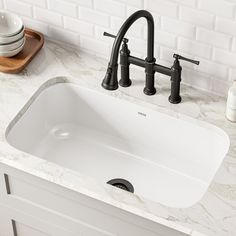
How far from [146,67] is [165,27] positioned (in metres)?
0.15

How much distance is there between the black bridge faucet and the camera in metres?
2.25

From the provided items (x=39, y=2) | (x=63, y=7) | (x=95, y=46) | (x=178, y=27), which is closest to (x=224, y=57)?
(x=178, y=27)

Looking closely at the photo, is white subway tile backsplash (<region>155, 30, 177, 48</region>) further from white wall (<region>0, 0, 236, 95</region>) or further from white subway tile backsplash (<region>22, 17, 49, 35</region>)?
white subway tile backsplash (<region>22, 17, 49, 35</region>)

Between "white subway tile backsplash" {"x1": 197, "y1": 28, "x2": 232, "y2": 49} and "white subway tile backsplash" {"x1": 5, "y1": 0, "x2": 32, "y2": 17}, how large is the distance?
696 millimetres

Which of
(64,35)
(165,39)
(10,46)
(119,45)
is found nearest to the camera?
(119,45)

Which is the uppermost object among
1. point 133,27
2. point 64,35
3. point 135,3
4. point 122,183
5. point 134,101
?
point 135,3

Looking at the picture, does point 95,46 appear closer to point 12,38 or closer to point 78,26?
point 78,26

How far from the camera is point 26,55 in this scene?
8.69 feet

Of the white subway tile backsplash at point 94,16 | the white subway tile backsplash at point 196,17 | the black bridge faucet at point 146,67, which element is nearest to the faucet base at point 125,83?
the black bridge faucet at point 146,67

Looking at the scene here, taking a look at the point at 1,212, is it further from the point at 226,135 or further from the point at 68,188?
the point at 226,135

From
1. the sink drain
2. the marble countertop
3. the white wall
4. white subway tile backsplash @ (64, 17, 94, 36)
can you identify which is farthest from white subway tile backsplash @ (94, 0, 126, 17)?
the sink drain

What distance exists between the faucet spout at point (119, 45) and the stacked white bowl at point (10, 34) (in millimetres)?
442

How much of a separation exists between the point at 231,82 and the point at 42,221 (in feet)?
2.69

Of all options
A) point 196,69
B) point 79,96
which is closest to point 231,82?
point 196,69
